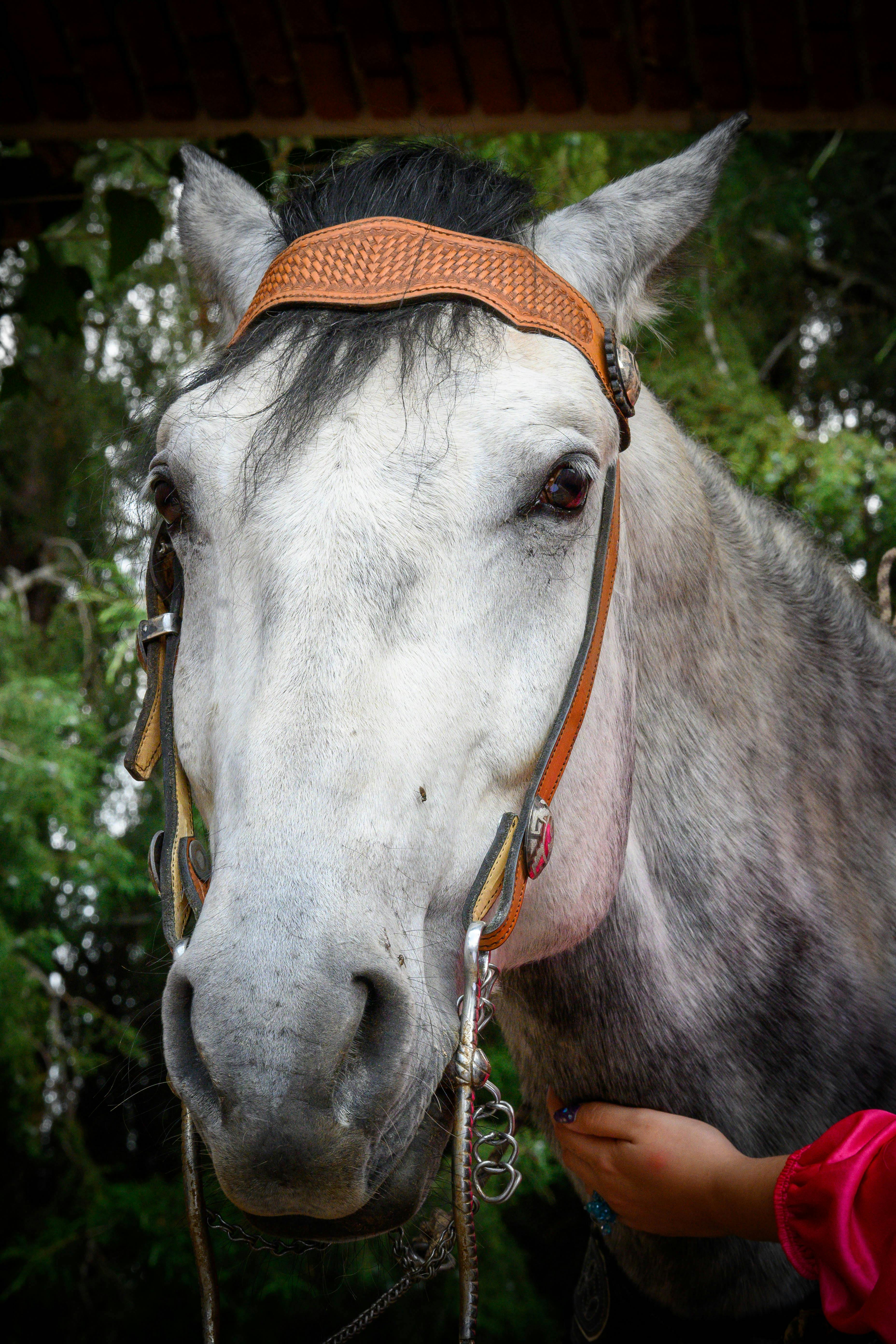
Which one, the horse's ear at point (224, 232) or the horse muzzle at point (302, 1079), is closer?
the horse muzzle at point (302, 1079)

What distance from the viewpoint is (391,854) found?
1063 mm

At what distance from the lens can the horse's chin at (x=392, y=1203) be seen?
1.07m

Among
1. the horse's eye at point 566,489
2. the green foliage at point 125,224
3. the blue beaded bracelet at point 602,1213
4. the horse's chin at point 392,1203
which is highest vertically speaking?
the green foliage at point 125,224

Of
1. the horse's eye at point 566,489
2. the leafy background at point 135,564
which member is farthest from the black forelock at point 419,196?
the leafy background at point 135,564

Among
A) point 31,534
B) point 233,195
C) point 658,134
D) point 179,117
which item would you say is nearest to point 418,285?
point 233,195

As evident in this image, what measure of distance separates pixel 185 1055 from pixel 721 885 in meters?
0.99

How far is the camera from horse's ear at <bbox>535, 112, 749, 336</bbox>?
1627 millimetres

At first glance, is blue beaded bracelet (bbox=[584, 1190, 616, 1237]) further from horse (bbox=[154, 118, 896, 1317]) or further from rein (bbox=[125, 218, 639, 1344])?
rein (bbox=[125, 218, 639, 1344])

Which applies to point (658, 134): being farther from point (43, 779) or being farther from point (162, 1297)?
point (162, 1297)

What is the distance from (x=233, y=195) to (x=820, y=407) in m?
3.79

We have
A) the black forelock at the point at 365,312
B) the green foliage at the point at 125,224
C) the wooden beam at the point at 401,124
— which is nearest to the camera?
the black forelock at the point at 365,312

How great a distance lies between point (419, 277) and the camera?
1375 mm

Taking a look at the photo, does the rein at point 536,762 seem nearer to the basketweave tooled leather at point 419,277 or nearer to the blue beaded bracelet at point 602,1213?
the basketweave tooled leather at point 419,277

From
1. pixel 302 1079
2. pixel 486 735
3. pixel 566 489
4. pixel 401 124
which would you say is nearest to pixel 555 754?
pixel 486 735
